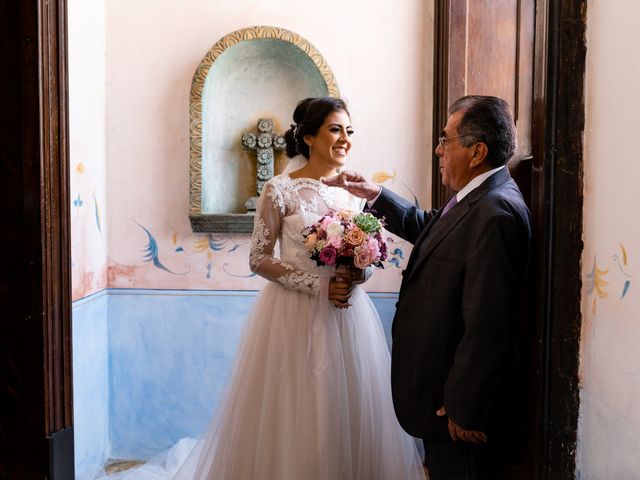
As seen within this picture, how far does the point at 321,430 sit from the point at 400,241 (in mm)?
1639

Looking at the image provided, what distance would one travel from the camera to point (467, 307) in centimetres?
170

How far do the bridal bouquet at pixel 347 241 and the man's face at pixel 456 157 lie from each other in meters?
0.46

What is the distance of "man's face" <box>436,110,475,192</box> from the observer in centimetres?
192

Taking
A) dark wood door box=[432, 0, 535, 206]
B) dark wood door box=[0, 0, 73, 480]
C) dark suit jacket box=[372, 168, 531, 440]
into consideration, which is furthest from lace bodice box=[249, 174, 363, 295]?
dark wood door box=[432, 0, 535, 206]

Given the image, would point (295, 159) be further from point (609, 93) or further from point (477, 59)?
point (609, 93)

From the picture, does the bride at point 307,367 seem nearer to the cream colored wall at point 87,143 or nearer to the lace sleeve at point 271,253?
the lace sleeve at point 271,253

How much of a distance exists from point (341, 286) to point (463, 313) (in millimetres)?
823

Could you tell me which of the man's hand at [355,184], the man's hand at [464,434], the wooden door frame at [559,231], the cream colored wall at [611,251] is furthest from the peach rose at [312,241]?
the cream colored wall at [611,251]

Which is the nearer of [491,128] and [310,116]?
[491,128]

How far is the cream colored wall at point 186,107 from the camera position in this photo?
3.67m

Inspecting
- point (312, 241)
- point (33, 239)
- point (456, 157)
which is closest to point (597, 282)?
point (456, 157)

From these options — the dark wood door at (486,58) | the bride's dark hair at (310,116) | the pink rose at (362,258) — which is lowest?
the pink rose at (362,258)

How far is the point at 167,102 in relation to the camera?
3717 mm

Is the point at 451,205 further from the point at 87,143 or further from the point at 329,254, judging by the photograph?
the point at 87,143
